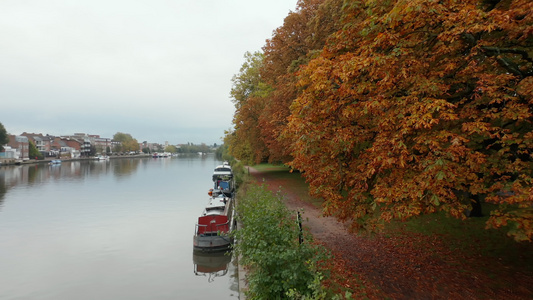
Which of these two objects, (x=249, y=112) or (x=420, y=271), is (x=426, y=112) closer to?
(x=420, y=271)

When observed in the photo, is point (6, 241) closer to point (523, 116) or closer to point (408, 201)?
point (408, 201)

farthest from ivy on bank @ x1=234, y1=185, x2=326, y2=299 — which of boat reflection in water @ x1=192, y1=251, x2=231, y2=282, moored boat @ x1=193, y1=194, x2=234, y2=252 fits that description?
moored boat @ x1=193, y1=194, x2=234, y2=252

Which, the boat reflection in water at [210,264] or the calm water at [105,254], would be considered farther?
the boat reflection in water at [210,264]

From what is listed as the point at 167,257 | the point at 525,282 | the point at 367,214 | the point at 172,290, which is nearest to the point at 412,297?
the point at 367,214

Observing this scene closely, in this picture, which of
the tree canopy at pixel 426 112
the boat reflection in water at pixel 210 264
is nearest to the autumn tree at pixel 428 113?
the tree canopy at pixel 426 112

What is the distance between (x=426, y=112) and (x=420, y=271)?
4.83 m

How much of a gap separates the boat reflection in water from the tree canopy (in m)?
8.02

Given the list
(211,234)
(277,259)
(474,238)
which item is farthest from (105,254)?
(474,238)

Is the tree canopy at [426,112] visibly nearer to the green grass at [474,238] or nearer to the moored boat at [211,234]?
the green grass at [474,238]

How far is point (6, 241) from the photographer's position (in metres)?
17.8

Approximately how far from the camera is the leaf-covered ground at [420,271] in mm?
6945

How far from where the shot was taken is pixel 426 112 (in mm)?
5891

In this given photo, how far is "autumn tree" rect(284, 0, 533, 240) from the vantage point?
558 centimetres

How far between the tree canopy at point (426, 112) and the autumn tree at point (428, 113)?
0.10ft
